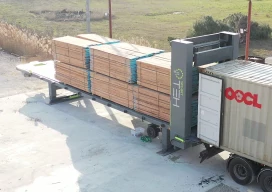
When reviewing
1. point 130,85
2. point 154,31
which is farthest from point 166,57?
point 154,31

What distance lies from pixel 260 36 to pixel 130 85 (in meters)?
15.3

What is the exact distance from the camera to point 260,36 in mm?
25031

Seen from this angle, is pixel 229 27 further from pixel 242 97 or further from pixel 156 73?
pixel 242 97

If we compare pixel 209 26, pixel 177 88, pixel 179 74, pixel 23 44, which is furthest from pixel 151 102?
pixel 209 26

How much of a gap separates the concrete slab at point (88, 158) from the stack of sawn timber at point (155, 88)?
1.01 meters

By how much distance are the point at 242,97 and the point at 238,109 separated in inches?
11.8

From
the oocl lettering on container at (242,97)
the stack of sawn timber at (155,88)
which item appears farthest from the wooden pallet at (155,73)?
the oocl lettering on container at (242,97)

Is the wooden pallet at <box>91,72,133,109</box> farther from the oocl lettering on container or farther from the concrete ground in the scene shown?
the oocl lettering on container

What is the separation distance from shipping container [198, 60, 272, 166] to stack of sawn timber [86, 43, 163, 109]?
93.9 inches

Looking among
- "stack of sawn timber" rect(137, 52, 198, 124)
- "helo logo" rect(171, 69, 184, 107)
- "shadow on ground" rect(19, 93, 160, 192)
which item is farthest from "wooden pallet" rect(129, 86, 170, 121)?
"shadow on ground" rect(19, 93, 160, 192)

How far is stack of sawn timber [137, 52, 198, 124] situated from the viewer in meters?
10.8

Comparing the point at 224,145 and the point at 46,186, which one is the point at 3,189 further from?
the point at 224,145

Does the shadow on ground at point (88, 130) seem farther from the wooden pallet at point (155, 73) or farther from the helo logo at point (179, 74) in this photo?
the helo logo at point (179, 74)

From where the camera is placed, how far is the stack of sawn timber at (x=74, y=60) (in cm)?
1324
